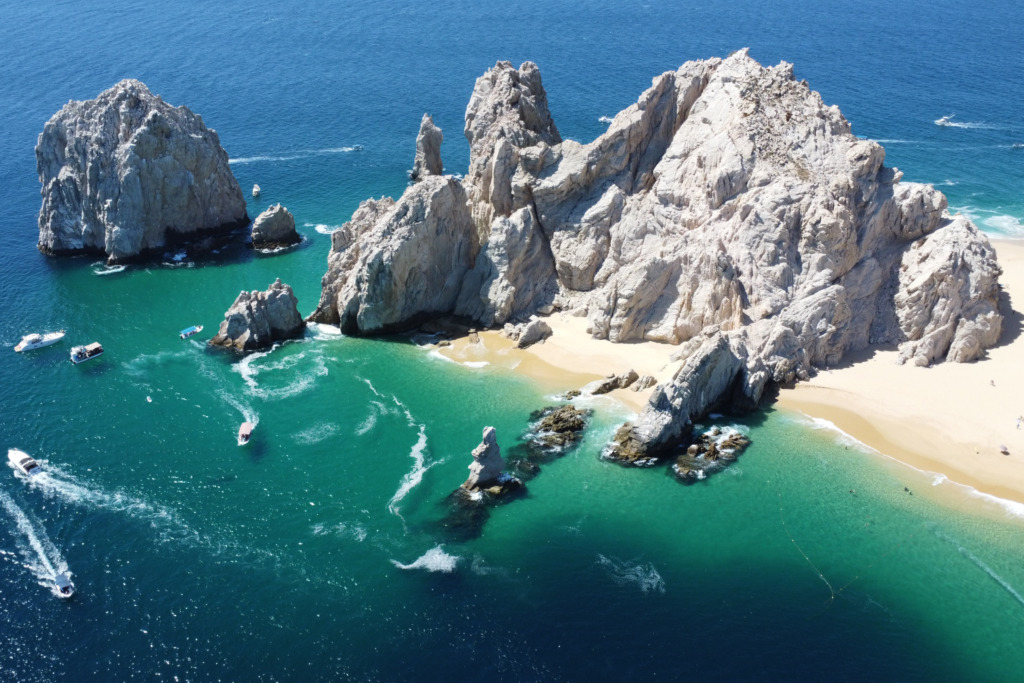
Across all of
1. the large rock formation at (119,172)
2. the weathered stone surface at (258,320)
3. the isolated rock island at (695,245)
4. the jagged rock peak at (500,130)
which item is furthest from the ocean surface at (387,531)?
the jagged rock peak at (500,130)

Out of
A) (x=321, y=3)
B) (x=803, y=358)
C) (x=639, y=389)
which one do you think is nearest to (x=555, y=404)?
(x=639, y=389)

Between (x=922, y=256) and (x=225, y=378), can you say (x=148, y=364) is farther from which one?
(x=922, y=256)

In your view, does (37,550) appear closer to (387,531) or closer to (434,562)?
(387,531)

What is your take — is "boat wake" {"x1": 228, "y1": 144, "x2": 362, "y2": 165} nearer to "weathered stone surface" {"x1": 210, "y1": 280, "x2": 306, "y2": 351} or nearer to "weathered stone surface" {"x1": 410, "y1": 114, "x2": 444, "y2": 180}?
"weathered stone surface" {"x1": 410, "y1": 114, "x2": 444, "y2": 180}

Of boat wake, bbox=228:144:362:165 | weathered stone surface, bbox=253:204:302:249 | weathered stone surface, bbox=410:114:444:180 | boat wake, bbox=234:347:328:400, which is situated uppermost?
weathered stone surface, bbox=410:114:444:180

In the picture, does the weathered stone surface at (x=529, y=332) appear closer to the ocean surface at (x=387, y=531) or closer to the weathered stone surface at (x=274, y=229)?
the ocean surface at (x=387, y=531)

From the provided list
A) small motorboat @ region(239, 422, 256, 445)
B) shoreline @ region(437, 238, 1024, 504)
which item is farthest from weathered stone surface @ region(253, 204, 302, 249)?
small motorboat @ region(239, 422, 256, 445)

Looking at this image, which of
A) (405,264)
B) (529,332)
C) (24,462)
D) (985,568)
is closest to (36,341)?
(24,462)
